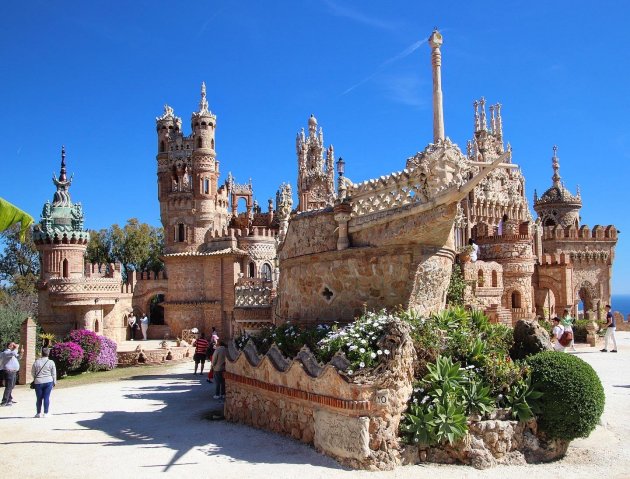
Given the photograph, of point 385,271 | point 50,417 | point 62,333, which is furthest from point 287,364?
point 62,333

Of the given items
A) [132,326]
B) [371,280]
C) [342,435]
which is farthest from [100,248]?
[342,435]

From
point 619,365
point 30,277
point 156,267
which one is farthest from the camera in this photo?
point 156,267

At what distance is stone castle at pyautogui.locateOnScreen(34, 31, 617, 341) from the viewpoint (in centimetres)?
1341

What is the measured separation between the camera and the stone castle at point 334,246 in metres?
13.4

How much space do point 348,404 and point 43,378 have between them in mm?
8216

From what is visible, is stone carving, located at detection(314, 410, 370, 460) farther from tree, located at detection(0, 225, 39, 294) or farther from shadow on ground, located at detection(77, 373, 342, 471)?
tree, located at detection(0, 225, 39, 294)

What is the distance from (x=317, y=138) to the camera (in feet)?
211

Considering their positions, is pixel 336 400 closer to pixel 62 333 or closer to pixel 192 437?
pixel 192 437

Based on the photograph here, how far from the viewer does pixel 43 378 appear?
14602mm

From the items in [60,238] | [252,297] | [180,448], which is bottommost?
[180,448]

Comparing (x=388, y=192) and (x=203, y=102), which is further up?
(x=203, y=102)

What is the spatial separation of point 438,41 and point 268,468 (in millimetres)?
10387

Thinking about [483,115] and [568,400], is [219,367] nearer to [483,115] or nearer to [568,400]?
[568,400]

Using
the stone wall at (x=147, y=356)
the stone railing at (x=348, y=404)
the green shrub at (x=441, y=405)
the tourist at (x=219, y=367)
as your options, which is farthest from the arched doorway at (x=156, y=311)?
the green shrub at (x=441, y=405)
